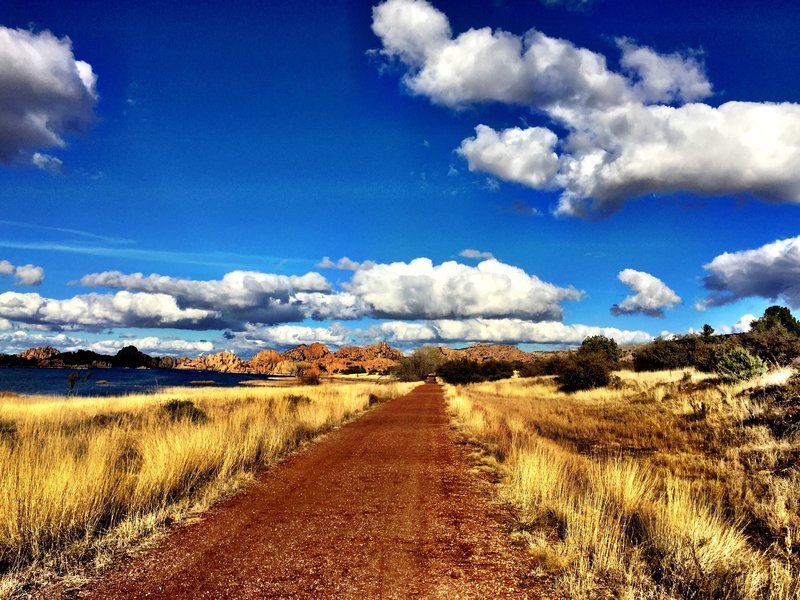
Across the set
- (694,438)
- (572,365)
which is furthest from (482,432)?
(572,365)

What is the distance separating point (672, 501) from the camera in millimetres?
6391

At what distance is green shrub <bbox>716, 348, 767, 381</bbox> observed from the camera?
22.5m

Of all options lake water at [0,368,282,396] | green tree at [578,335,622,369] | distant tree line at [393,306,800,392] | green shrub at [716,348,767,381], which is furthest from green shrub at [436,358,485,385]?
green shrub at [716,348,767,381]

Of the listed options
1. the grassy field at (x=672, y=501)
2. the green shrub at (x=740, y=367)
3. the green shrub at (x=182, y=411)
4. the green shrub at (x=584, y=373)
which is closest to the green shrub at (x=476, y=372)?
the green shrub at (x=584, y=373)

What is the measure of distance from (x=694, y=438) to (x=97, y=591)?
1600 centimetres

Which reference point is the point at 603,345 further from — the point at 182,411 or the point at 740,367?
the point at 182,411

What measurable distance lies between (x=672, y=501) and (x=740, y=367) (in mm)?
22778

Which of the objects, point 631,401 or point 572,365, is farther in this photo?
point 572,365

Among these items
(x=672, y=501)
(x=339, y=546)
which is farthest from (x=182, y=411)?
(x=672, y=501)

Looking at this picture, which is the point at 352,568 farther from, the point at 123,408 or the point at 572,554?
the point at 123,408

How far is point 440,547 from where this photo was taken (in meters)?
5.56

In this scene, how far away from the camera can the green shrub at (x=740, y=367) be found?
22.5 m

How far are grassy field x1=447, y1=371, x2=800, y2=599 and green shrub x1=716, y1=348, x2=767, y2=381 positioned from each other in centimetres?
519

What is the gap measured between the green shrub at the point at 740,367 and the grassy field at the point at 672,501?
17.0 feet
